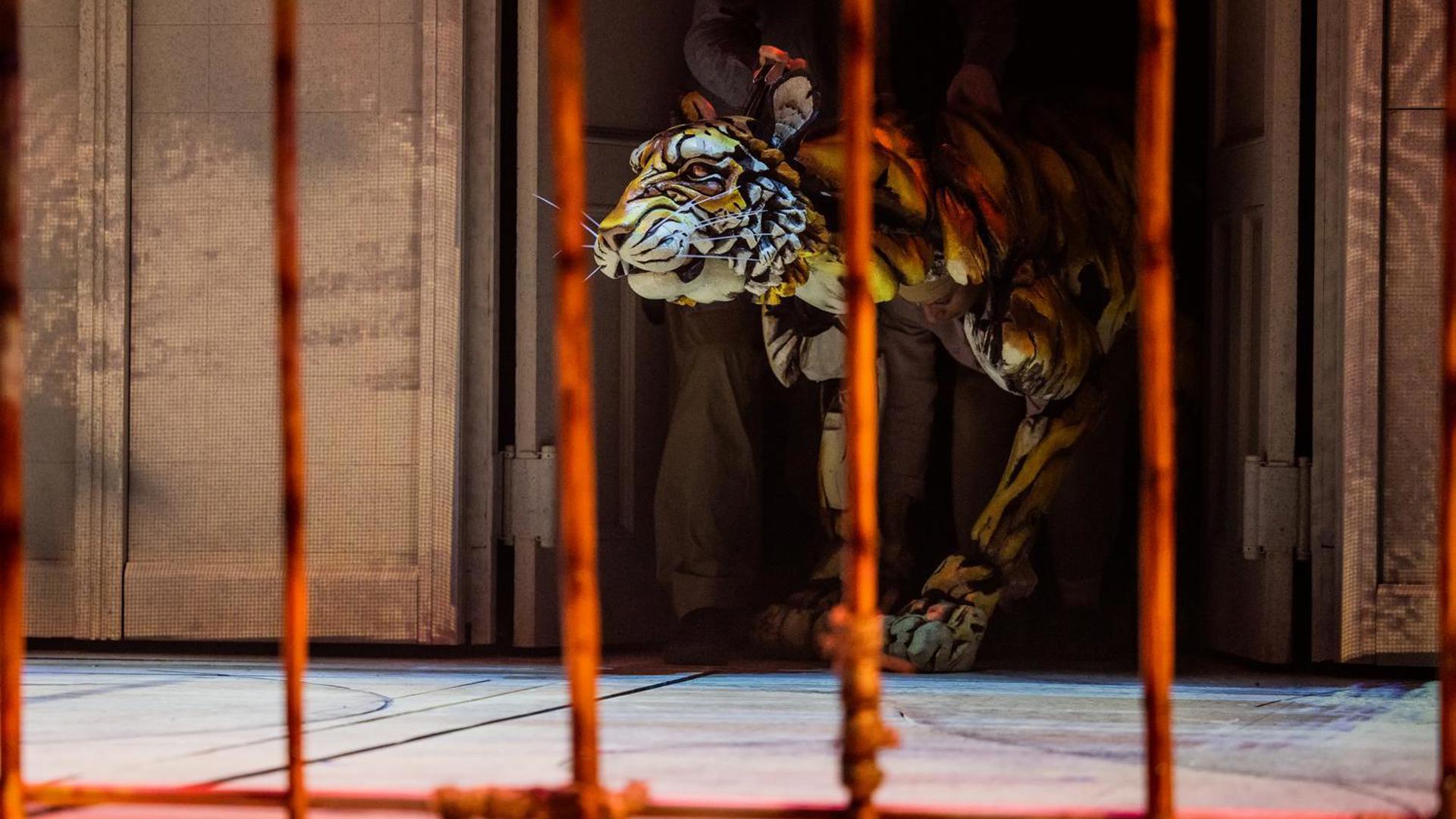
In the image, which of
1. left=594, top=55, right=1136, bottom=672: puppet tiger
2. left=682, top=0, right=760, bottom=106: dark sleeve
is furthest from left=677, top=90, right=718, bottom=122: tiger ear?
left=682, top=0, right=760, bottom=106: dark sleeve

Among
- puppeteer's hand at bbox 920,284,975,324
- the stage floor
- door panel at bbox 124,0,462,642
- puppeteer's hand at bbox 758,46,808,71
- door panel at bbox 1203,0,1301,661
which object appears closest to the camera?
the stage floor

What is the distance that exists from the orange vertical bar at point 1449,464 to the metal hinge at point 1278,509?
1849 millimetres

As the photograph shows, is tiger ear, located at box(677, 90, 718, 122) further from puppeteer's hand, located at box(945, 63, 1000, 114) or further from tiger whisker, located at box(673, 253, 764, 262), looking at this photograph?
puppeteer's hand, located at box(945, 63, 1000, 114)

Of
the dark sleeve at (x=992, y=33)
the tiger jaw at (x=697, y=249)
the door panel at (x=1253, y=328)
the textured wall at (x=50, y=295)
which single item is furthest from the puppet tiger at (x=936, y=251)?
the textured wall at (x=50, y=295)

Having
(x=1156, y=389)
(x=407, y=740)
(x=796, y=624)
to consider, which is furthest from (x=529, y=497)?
(x=1156, y=389)

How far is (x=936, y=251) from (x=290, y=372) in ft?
5.51

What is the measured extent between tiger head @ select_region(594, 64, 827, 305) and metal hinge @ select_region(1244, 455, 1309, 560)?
999mm

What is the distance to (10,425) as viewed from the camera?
1.24m

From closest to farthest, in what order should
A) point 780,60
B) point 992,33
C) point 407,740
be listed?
point 407,740, point 780,60, point 992,33

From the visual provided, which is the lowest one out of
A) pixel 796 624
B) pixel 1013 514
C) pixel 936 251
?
pixel 796 624

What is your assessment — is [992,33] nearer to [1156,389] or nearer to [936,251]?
[936,251]

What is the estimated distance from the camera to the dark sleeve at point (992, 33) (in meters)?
3.25

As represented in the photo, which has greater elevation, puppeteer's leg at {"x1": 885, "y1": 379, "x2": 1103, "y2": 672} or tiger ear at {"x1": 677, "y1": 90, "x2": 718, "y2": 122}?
tiger ear at {"x1": 677, "y1": 90, "x2": 718, "y2": 122}

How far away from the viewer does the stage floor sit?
60.8 inches
